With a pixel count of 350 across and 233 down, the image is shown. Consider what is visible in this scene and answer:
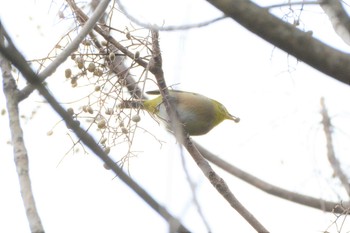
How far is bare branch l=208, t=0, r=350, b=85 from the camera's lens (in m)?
1.45

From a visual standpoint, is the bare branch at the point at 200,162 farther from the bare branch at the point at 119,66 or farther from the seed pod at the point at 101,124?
the seed pod at the point at 101,124

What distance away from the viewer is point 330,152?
406 centimetres

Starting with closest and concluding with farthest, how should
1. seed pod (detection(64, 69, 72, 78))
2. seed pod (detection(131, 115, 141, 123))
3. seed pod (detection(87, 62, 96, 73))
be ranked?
1. seed pod (detection(131, 115, 141, 123))
2. seed pod (detection(87, 62, 96, 73))
3. seed pod (detection(64, 69, 72, 78))

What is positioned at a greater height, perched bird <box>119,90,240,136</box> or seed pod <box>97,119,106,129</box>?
perched bird <box>119,90,240,136</box>

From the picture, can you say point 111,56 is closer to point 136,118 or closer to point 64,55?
point 136,118

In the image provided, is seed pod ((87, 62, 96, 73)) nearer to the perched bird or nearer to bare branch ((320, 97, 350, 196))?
the perched bird

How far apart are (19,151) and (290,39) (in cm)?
73

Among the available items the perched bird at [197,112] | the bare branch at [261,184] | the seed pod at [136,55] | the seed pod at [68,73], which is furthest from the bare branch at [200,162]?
the bare branch at [261,184]

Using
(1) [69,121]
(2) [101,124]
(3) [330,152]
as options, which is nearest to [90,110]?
(2) [101,124]

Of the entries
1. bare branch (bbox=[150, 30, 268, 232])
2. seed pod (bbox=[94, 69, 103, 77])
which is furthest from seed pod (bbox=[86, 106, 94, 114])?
bare branch (bbox=[150, 30, 268, 232])

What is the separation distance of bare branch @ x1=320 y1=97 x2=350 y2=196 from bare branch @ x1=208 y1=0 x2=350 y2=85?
237 centimetres

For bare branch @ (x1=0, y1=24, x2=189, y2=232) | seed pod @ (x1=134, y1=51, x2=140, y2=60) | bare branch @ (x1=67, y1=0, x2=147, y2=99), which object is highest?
bare branch @ (x1=67, y1=0, x2=147, y2=99)

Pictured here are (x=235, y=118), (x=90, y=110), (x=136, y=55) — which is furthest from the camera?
(x=235, y=118)

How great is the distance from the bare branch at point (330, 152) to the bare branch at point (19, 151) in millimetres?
2618
